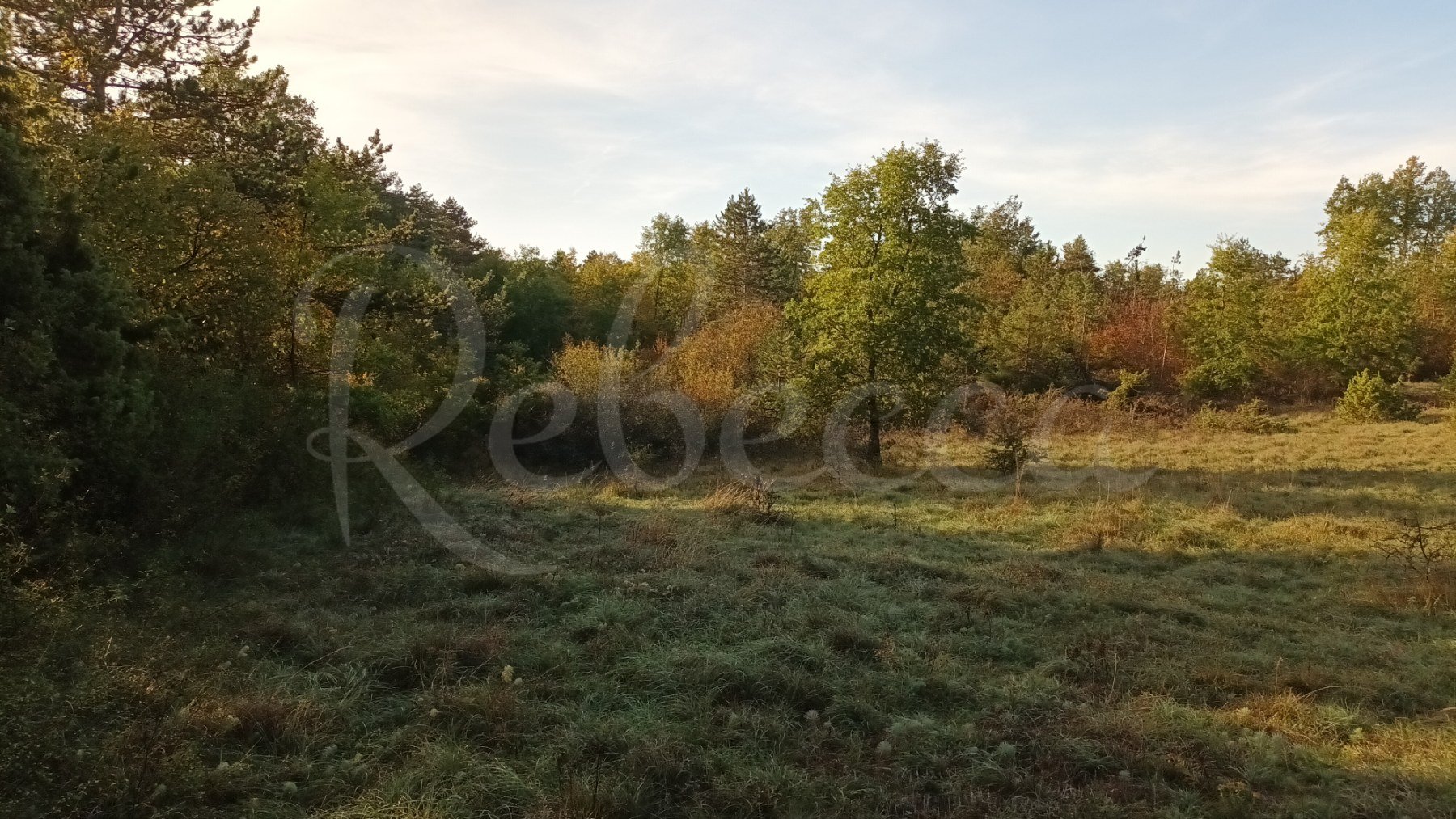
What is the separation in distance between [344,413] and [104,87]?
570 centimetres

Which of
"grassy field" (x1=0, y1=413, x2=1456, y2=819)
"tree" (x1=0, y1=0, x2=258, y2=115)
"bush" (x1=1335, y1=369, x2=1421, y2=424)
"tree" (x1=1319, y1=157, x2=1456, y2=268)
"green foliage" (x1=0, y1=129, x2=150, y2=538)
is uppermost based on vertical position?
"tree" (x1=1319, y1=157, x2=1456, y2=268)

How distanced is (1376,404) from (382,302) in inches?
1182

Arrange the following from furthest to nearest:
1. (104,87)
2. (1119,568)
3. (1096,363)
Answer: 1. (1096,363)
2. (104,87)
3. (1119,568)

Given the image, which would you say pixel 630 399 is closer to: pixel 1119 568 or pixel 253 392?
pixel 253 392

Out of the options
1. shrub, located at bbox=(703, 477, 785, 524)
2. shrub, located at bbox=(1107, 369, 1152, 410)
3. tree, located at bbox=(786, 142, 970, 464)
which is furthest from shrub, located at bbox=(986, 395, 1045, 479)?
shrub, located at bbox=(1107, 369, 1152, 410)

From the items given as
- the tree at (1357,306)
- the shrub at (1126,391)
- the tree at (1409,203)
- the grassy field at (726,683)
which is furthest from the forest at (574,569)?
the tree at (1409,203)

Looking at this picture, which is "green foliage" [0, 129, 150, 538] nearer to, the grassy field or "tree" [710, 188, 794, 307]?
the grassy field

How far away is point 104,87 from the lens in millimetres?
10859

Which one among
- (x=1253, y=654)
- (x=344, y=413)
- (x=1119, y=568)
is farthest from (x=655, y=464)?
(x=1253, y=654)

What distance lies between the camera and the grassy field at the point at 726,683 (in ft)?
13.3

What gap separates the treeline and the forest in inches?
2.8

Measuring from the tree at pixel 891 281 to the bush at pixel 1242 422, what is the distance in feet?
37.9

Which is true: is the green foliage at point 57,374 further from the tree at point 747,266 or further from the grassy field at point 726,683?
the tree at point 747,266

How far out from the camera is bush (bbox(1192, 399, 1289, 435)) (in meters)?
24.5
